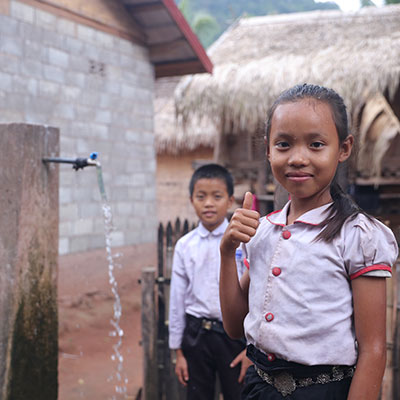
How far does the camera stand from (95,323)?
6004mm

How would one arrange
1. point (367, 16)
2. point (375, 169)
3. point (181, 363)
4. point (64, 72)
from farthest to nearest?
point (367, 16) → point (375, 169) → point (64, 72) → point (181, 363)

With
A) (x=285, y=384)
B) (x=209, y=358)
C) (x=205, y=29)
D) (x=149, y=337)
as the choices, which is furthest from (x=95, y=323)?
(x=205, y=29)

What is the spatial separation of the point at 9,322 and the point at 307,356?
1.50 meters

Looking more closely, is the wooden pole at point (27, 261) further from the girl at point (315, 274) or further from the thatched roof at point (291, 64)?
the thatched roof at point (291, 64)

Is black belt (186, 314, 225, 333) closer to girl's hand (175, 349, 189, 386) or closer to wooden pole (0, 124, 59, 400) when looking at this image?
girl's hand (175, 349, 189, 386)

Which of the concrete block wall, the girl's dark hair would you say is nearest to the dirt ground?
the concrete block wall

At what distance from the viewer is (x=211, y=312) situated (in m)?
2.48

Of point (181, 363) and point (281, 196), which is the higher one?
point (281, 196)

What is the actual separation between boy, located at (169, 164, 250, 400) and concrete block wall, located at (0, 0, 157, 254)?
317 cm

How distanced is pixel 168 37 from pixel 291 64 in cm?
196

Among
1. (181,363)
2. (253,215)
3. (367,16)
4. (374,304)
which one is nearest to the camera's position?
(374,304)

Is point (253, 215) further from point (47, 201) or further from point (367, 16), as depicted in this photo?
point (367, 16)

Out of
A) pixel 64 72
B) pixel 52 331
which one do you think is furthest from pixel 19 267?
pixel 64 72

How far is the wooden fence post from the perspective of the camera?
3.33 metres
